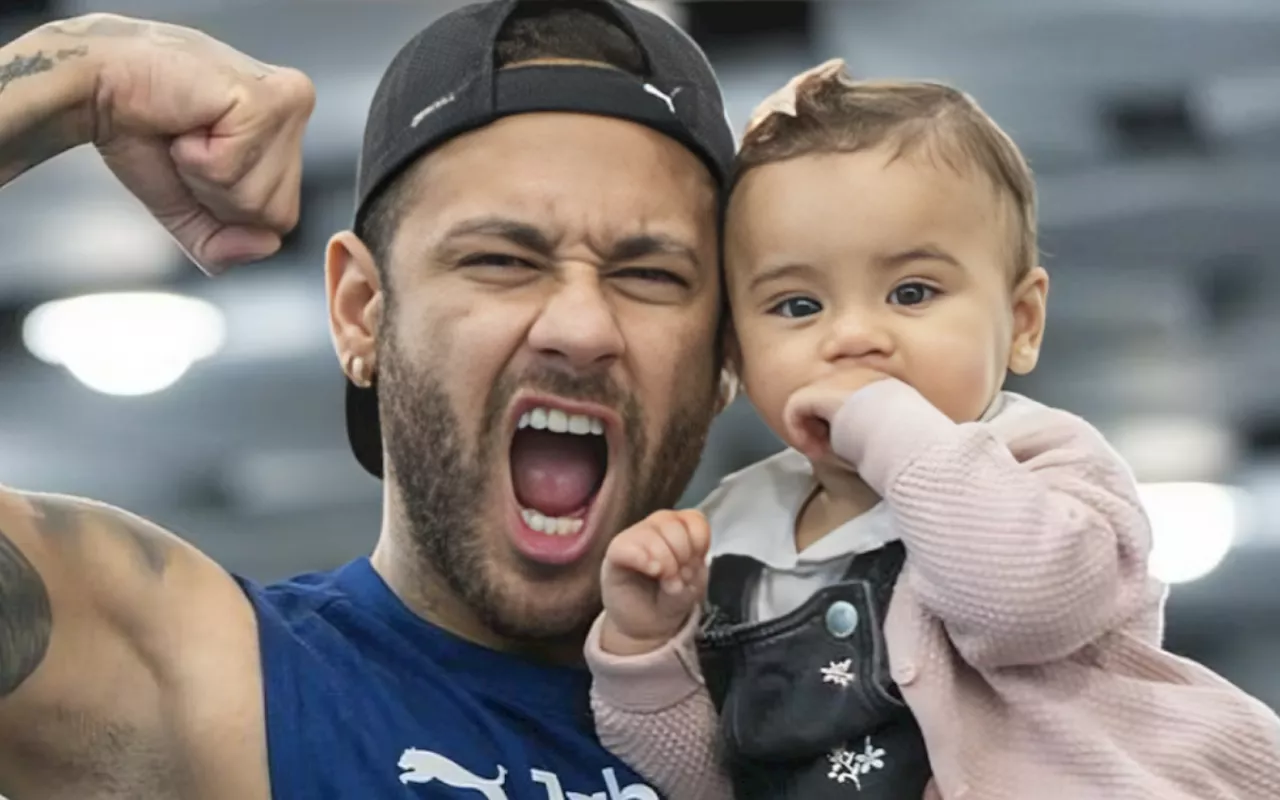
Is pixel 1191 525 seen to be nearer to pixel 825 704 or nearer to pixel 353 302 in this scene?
pixel 353 302

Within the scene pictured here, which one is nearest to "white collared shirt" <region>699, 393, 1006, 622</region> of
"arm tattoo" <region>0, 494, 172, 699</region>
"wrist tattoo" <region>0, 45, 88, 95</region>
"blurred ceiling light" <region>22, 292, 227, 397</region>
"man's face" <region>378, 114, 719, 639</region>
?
"man's face" <region>378, 114, 719, 639</region>

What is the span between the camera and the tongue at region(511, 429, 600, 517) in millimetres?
1705

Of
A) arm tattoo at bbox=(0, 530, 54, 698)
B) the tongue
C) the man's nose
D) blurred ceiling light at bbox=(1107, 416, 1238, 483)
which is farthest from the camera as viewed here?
blurred ceiling light at bbox=(1107, 416, 1238, 483)

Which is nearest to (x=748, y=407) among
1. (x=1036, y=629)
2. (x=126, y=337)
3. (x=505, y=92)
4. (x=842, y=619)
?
(x=126, y=337)

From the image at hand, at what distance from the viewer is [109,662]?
1421 mm

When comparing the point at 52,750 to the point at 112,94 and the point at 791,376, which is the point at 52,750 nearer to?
the point at 112,94

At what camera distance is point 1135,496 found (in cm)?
135

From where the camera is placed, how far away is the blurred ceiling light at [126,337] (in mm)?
4820

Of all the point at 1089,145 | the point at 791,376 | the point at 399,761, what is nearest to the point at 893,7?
the point at 1089,145

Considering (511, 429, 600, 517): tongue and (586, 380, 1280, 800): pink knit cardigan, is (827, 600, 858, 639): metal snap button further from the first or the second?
(511, 429, 600, 517): tongue

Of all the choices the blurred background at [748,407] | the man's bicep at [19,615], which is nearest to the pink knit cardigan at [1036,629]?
the man's bicep at [19,615]

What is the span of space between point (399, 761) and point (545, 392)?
1.24 ft

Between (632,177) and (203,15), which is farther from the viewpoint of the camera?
(203,15)

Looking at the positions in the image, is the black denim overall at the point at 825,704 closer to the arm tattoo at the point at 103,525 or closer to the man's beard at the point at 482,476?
the man's beard at the point at 482,476
